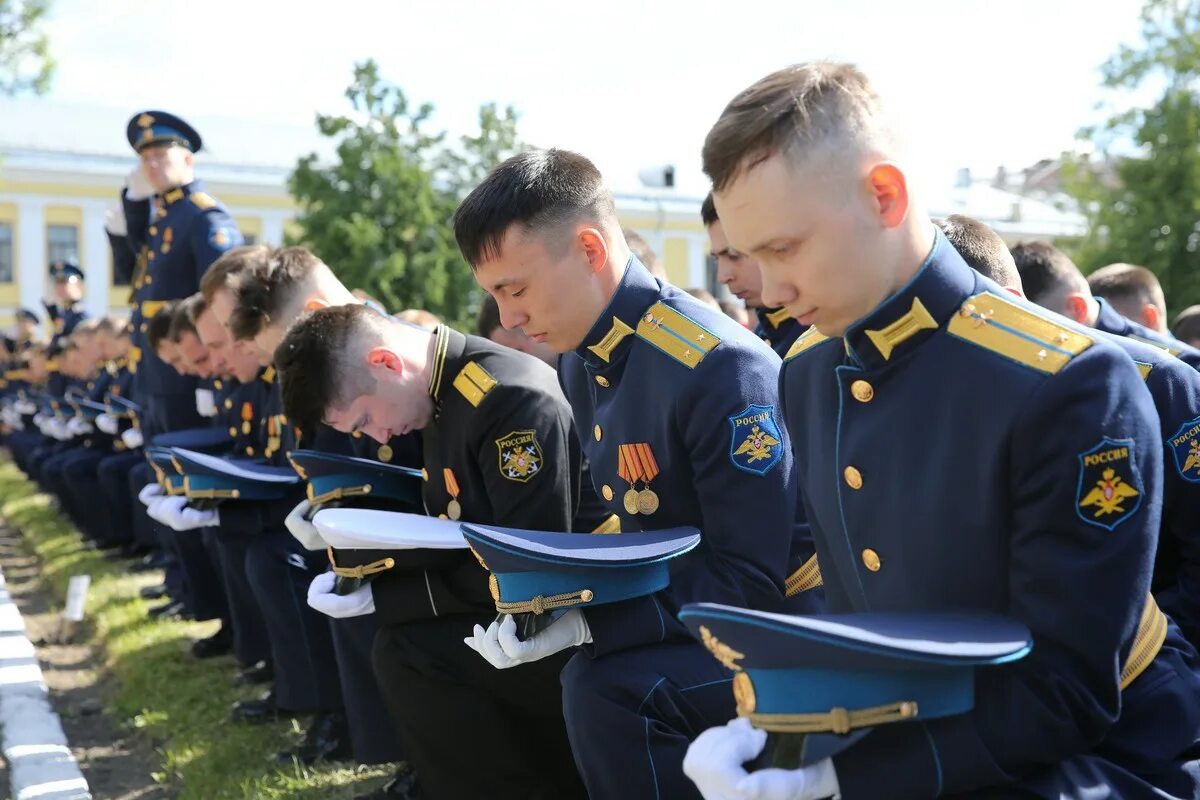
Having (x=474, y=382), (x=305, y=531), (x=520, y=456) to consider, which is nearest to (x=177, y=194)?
(x=305, y=531)

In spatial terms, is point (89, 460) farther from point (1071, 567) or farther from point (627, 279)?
point (1071, 567)

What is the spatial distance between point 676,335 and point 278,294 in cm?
229

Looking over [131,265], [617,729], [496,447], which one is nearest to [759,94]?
[617,729]

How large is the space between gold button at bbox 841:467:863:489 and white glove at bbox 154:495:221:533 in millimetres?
3519

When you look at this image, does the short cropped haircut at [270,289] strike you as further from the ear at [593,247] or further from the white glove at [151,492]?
the ear at [593,247]

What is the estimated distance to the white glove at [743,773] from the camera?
5.48ft

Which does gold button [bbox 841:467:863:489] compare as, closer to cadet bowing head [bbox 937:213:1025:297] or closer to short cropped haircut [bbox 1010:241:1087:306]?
cadet bowing head [bbox 937:213:1025:297]

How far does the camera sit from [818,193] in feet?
6.28

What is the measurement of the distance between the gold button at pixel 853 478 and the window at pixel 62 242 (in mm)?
36739

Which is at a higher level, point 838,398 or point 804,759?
point 838,398

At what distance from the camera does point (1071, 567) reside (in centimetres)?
181

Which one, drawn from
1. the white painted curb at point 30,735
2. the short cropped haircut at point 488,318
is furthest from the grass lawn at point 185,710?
the short cropped haircut at point 488,318

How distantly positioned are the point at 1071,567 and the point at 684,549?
33.5 inches

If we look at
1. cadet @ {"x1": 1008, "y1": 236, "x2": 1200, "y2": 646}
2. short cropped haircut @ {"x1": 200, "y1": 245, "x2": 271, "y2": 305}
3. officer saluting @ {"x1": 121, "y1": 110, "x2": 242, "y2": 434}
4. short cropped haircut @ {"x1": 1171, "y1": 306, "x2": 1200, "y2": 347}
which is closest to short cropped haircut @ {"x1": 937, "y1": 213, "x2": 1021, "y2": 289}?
cadet @ {"x1": 1008, "y1": 236, "x2": 1200, "y2": 646}
